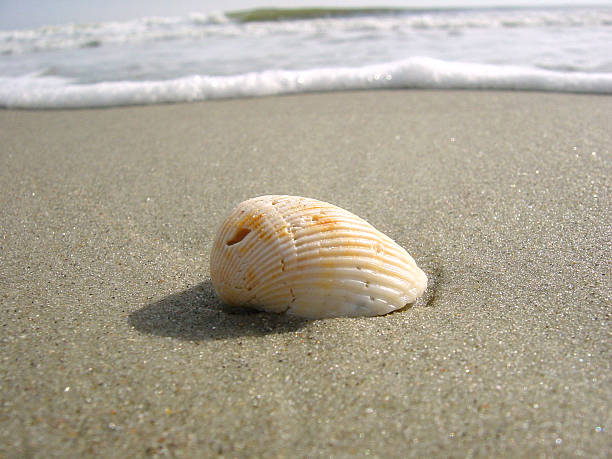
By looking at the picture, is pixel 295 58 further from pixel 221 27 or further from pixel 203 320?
pixel 203 320

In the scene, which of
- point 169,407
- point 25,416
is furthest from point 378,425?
point 25,416

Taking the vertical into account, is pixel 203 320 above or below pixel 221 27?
below

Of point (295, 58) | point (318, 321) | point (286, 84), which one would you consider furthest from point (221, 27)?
point (318, 321)

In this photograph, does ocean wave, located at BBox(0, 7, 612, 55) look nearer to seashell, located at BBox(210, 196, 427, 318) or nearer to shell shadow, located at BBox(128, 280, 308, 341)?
shell shadow, located at BBox(128, 280, 308, 341)

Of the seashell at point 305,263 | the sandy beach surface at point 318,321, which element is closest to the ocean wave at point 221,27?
the sandy beach surface at point 318,321

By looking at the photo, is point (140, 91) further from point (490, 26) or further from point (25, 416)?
point (490, 26)

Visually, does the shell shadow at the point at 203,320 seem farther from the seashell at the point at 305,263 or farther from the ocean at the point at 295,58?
the ocean at the point at 295,58
